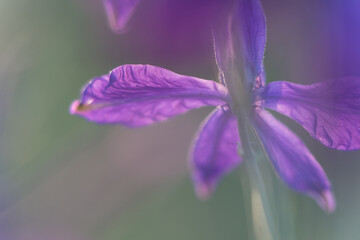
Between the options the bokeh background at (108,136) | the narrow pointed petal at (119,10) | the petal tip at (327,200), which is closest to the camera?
the narrow pointed petal at (119,10)

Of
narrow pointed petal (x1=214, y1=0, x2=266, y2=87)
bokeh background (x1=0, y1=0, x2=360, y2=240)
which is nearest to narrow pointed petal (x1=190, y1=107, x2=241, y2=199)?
narrow pointed petal (x1=214, y1=0, x2=266, y2=87)

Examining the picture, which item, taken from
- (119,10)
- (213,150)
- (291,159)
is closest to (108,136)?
Result: (213,150)

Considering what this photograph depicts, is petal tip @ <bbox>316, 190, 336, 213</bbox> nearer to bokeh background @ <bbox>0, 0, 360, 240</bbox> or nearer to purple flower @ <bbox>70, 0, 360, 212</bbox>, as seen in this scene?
purple flower @ <bbox>70, 0, 360, 212</bbox>

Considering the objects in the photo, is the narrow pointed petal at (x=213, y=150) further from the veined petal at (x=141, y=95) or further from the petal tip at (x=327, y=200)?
the petal tip at (x=327, y=200)

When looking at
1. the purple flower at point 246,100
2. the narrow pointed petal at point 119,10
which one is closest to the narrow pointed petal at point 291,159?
the purple flower at point 246,100

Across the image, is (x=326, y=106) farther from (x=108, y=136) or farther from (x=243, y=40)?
(x=108, y=136)
